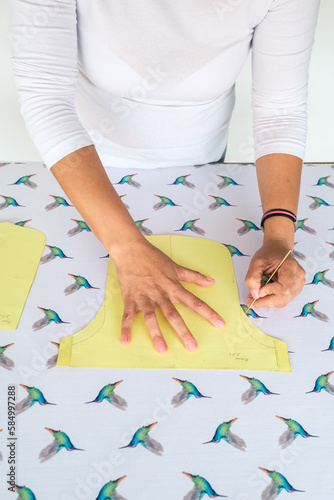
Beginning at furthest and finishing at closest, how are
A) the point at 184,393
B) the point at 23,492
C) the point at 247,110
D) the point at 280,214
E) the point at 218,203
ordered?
the point at 247,110 < the point at 218,203 < the point at 280,214 < the point at 184,393 < the point at 23,492

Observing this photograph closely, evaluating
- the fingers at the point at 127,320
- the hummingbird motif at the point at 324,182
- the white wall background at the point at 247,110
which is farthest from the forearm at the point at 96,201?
the white wall background at the point at 247,110

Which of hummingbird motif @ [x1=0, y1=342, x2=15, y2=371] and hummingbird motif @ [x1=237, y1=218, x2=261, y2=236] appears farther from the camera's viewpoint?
hummingbird motif @ [x1=237, y1=218, x2=261, y2=236]

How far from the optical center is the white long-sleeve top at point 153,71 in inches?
31.5

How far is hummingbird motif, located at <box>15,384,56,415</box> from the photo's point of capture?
64 cm

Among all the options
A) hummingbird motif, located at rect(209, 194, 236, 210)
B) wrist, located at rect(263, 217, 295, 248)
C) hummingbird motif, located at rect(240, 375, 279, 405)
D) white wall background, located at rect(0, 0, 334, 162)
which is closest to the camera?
hummingbird motif, located at rect(240, 375, 279, 405)

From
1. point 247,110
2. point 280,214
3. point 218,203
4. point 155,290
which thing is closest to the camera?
point 155,290

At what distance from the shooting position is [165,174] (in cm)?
105

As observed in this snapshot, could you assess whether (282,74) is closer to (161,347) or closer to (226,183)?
(226,183)

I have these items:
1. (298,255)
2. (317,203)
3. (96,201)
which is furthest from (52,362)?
(317,203)

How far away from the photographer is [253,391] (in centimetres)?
67

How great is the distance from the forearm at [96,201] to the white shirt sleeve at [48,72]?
0.07 ft

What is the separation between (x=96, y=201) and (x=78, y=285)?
14 cm

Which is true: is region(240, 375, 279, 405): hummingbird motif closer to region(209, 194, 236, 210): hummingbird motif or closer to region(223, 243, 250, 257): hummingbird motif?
region(223, 243, 250, 257): hummingbird motif

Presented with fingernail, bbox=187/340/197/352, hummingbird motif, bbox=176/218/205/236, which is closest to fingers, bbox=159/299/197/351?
fingernail, bbox=187/340/197/352
